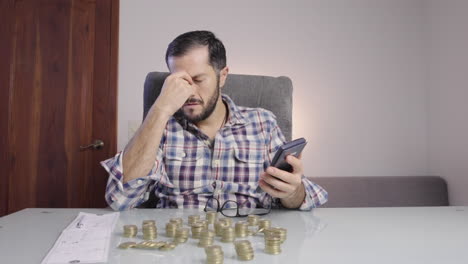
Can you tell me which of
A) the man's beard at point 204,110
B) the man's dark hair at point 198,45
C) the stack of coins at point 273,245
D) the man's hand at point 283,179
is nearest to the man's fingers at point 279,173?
the man's hand at point 283,179

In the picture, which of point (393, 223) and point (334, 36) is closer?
point (393, 223)

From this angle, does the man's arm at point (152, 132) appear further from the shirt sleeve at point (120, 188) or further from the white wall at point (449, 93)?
the white wall at point (449, 93)

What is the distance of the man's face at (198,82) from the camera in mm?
1283

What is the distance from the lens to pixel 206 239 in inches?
24.7

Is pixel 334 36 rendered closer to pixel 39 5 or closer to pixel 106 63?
pixel 106 63

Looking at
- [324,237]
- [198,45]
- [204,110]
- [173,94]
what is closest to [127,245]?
[324,237]

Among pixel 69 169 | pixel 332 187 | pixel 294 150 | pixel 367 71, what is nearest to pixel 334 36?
pixel 367 71

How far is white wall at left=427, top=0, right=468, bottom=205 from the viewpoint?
1.86 metres

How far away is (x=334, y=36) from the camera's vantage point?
218 centimetres

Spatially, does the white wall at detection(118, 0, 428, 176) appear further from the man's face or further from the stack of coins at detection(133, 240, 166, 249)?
the stack of coins at detection(133, 240, 166, 249)

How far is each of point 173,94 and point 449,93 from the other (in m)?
1.52

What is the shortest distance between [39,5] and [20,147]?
0.79 meters

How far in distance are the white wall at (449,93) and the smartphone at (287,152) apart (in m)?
1.31

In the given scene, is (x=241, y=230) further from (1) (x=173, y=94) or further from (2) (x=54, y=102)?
(2) (x=54, y=102)
